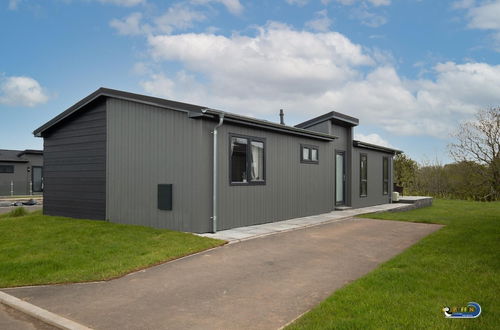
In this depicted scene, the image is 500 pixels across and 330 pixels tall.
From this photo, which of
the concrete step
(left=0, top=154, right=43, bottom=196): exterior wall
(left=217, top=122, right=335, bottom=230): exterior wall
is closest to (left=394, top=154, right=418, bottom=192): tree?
the concrete step

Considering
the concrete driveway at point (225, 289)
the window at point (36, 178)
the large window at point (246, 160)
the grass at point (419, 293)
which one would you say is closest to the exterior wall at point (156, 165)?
the large window at point (246, 160)

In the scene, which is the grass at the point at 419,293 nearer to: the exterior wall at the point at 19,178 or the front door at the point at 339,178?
the front door at the point at 339,178

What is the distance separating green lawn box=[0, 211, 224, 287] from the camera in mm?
6055

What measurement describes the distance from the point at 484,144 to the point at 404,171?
19.1 ft

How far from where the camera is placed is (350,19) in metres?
13.2

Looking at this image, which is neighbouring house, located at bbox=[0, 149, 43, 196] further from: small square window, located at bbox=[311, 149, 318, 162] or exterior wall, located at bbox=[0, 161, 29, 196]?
small square window, located at bbox=[311, 149, 318, 162]

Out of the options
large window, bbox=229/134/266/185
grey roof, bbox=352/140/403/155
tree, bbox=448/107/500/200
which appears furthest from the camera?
tree, bbox=448/107/500/200

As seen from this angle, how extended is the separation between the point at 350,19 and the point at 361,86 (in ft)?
17.1

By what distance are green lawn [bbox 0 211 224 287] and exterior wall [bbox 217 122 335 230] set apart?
1.86 meters

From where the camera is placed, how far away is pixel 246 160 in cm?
1040

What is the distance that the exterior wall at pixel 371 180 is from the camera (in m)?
16.6

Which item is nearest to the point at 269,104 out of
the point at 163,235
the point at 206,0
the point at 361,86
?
the point at 361,86

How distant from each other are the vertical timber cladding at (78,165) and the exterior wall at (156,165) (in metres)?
0.45

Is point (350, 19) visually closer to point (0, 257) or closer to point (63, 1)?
point (63, 1)
